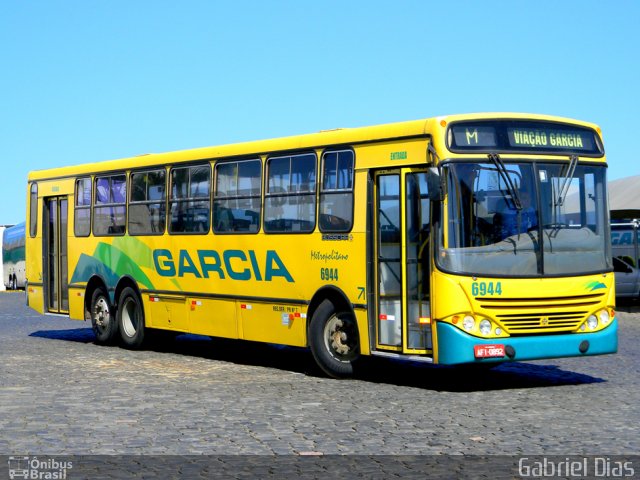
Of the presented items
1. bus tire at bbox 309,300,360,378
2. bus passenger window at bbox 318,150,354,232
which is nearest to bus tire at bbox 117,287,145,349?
bus tire at bbox 309,300,360,378

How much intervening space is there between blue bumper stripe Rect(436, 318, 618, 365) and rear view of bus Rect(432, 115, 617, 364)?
0.01m

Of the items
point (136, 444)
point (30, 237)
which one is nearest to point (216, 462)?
point (136, 444)

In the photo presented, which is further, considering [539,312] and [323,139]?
[323,139]

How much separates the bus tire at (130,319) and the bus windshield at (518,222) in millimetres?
8177

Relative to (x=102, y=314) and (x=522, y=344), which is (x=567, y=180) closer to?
(x=522, y=344)

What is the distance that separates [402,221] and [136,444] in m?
5.24

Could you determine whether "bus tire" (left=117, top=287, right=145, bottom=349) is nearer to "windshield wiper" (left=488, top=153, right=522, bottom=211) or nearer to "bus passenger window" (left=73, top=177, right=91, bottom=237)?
"bus passenger window" (left=73, top=177, right=91, bottom=237)

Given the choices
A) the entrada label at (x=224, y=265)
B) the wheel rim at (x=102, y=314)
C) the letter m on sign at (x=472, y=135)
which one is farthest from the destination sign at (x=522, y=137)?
the wheel rim at (x=102, y=314)

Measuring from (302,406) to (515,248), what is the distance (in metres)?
3.05

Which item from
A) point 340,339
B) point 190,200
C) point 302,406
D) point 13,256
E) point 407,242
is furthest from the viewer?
point 13,256

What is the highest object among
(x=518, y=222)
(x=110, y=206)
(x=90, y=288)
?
(x=110, y=206)

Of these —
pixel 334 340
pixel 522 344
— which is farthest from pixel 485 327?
pixel 334 340

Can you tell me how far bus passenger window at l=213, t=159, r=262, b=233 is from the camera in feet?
56.0

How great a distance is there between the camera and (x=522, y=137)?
1405 cm
